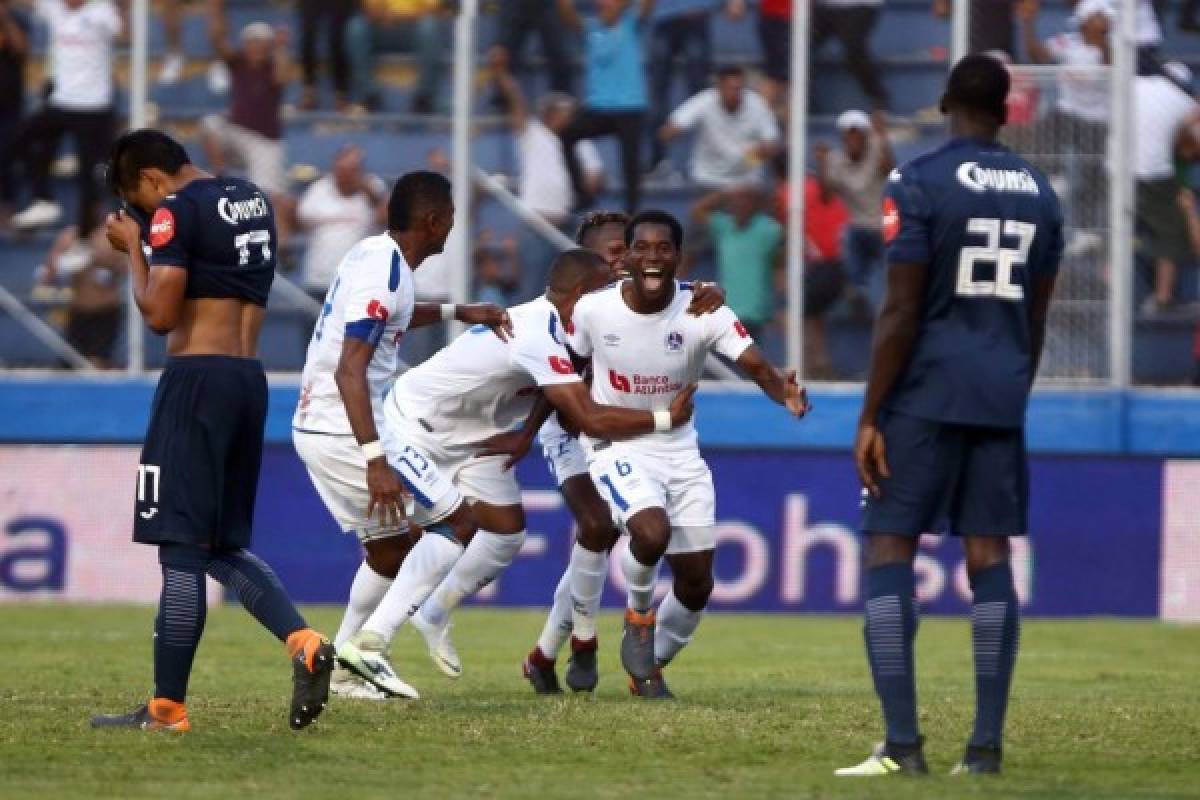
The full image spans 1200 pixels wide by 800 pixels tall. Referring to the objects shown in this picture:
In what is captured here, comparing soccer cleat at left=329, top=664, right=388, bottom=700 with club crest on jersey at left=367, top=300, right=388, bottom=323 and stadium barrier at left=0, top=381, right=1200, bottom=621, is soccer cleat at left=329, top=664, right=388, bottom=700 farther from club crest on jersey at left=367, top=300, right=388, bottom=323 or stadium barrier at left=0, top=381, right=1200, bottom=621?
stadium barrier at left=0, top=381, right=1200, bottom=621

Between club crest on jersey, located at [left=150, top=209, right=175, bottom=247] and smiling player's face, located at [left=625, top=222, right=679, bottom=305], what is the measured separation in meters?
2.35

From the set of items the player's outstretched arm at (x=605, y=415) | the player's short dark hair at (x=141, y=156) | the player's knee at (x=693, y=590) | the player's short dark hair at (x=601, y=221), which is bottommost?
the player's knee at (x=693, y=590)

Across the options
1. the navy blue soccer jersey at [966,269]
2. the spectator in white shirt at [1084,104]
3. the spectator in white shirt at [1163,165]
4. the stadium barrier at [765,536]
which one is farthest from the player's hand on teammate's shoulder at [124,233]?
the spectator in white shirt at [1163,165]

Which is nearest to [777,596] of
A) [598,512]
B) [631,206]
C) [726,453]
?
[726,453]

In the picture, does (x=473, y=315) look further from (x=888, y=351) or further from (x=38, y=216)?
(x=38, y=216)

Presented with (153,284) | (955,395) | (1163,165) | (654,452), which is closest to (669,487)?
(654,452)

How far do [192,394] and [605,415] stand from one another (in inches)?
94.5

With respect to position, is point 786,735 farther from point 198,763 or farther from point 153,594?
point 153,594

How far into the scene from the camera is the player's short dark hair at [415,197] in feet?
32.6

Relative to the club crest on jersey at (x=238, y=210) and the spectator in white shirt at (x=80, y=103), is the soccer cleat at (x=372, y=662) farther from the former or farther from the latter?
the spectator in white shirt at (x=80, y=103)

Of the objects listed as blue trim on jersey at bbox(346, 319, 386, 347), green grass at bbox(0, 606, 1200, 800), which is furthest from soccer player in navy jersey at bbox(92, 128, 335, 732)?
blue trim on jersey at bbox(346, 319, 386, 347)

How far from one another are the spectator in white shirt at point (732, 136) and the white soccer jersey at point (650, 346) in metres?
7.87

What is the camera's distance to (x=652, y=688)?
10.3m

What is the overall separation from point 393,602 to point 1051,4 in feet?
32.9
